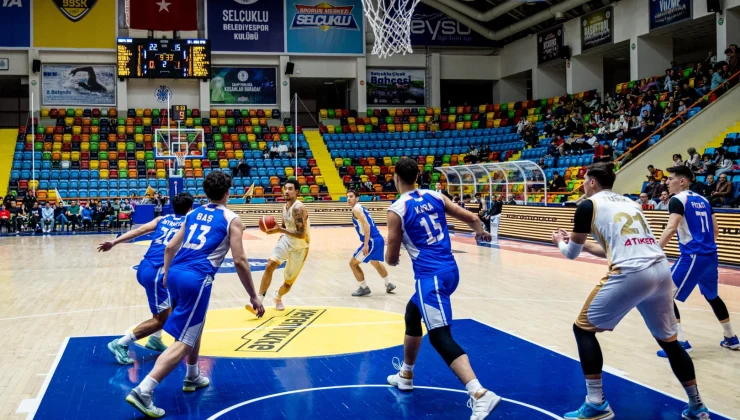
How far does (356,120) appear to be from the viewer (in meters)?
38.2

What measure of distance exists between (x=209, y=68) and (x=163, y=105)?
146 inches

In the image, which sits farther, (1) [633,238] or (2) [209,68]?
(2) [209,68]

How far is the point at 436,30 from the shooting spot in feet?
128

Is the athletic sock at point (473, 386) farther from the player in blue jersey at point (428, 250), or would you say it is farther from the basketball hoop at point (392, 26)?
the basketball hoop at point (392, 26)

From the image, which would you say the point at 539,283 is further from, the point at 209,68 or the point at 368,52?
the point at 368,52

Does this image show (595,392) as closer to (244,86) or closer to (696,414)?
(696,414)

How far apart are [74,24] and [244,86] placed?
28.1 ft

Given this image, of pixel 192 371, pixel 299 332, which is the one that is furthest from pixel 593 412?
pixel 299 332

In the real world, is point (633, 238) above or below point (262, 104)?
below

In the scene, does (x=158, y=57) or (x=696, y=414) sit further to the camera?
(x=158, y=57)

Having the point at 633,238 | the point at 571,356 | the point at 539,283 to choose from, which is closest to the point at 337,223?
the point at 539,283

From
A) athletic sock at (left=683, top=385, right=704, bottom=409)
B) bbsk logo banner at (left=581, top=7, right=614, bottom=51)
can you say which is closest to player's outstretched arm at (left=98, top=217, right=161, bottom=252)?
athletic sock at (left=683, top=385, right=704, bottom=409)

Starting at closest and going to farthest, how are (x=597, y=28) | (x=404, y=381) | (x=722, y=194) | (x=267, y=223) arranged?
(x=404, y=381) → (x=267, y=223) → (x=722, y=194) → (x=597, y=28)

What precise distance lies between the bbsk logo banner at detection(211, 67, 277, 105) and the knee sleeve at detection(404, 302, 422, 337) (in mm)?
33080
